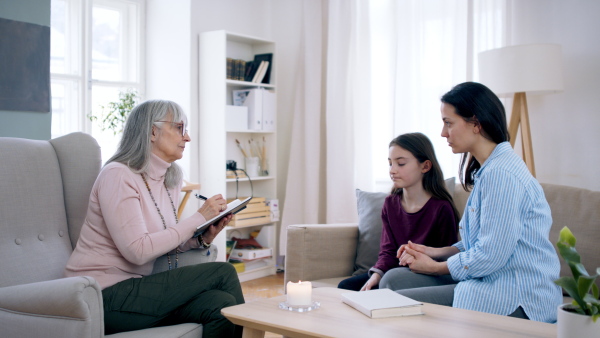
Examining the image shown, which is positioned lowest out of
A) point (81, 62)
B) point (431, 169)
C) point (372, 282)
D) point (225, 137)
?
point (372, 282)

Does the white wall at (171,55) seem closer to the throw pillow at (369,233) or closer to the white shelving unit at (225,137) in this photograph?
the white shelving unit at (225,137)

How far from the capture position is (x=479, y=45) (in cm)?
366

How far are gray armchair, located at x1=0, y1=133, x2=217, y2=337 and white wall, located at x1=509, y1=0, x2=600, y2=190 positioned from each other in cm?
223

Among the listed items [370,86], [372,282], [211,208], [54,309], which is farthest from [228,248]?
[54,309]

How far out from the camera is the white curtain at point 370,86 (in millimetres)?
3754

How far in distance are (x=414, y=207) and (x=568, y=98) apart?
5.04 feet

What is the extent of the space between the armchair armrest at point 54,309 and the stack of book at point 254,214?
2592 millimetres

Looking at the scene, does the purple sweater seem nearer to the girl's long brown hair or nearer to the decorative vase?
the girl's long brown hair

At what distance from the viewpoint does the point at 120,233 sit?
1.88m

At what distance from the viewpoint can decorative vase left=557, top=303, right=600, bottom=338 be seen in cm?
116

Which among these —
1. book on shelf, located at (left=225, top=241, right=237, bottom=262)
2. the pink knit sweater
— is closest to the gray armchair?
the pink knit sweater

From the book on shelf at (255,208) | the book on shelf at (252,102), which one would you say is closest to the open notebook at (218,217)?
the book on shelf at (255,208)

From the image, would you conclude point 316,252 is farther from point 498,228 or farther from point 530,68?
point 530,68

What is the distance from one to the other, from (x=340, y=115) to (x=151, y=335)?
2.82 meters
